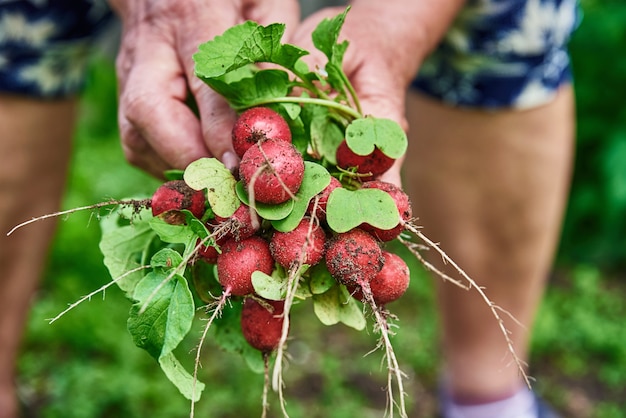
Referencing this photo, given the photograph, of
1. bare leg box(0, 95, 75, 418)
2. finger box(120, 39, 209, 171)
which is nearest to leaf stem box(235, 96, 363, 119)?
finger box(120, 39, 209, 171)

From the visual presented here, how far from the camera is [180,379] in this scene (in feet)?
3.30

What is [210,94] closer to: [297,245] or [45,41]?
[297,245]

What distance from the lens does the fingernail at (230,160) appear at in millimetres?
1139

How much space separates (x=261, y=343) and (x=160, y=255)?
0.72 ft

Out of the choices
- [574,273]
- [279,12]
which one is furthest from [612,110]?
[279,12]

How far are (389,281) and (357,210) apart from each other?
0.47 ft

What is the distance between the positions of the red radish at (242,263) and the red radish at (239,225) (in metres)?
0.01

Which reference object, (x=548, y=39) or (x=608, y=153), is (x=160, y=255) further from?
(x=608, y=153)

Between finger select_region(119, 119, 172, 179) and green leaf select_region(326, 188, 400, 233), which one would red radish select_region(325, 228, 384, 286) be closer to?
green leaf select_region(326, 188, 400, 233)

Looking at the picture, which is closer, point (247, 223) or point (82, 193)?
point (247, 223)

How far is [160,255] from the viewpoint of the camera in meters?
1.00

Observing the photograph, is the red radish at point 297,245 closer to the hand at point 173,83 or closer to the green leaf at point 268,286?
the green leaf at point 268,286

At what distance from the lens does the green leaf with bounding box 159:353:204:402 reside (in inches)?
38.8

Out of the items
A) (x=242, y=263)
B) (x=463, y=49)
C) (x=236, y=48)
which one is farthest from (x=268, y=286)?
(x=463, y=49)
